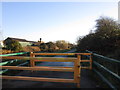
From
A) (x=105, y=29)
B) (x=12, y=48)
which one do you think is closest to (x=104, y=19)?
(x=105, y=29)

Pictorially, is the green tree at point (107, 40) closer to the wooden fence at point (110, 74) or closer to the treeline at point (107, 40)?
the treeline at point (107, 40)

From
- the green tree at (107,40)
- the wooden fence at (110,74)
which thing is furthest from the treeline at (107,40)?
the wooden fence at (110,74)

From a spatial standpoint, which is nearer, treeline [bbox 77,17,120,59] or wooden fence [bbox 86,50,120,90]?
wooden fence [bbox 86,50,120,90]

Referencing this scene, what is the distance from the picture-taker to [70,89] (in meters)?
3.14

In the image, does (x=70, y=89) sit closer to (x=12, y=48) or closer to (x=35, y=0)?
(x=35, y=0)

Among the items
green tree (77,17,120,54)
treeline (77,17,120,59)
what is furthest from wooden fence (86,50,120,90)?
green tree (77,17,120,54)

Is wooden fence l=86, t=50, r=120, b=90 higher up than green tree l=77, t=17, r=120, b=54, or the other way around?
green tree l=77, t=17, r=120, b=54

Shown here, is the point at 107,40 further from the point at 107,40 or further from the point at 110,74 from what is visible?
the point at 110,74

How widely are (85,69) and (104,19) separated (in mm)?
7071

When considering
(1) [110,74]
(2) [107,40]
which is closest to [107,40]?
(2) [107,40]

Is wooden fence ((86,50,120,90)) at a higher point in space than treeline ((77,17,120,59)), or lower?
lower

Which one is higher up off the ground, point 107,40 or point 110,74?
point 107,40

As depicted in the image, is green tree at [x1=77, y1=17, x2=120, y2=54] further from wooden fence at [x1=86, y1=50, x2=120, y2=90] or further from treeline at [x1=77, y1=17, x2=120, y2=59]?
wooden fence at [x1=86, y1=50, x2=120, y2=90]

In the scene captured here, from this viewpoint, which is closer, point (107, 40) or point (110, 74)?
point (110, 74)
